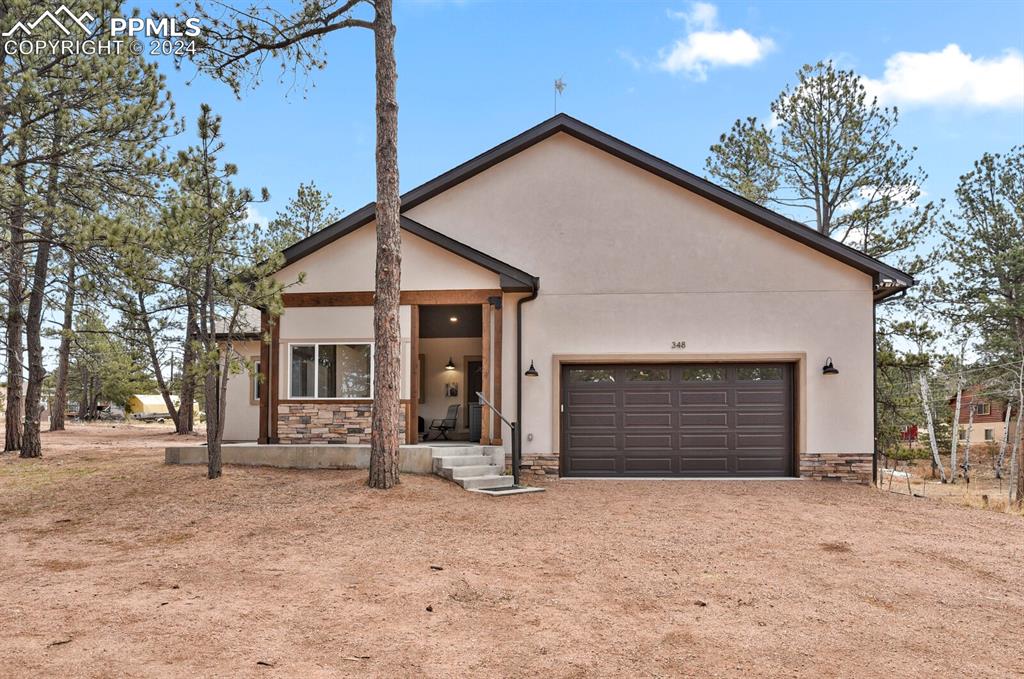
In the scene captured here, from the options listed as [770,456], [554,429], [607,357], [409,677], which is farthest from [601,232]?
[409,677]

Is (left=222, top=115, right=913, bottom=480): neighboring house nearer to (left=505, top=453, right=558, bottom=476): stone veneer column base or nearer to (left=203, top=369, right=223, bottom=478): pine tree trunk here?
(left=505, top=453, right=558, bottom=476): stone veneer column base

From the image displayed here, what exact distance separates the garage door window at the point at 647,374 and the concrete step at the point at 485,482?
10.5ft

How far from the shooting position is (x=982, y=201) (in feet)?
67.8

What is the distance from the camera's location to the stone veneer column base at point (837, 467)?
1225cm

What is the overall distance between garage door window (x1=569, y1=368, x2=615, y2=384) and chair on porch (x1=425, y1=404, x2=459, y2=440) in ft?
11.5

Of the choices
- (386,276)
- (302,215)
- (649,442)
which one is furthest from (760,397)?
(302,215)

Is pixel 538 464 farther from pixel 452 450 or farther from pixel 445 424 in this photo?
pixel 445 424

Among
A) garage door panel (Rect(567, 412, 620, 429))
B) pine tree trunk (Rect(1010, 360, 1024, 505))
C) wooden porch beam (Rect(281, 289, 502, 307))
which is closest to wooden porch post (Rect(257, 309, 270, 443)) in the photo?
wooden porch beam (Rect(281, 289, 502, 307))

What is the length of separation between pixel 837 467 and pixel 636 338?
14.2 ft

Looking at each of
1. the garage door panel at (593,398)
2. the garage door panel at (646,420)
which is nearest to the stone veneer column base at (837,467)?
the garage door panel at (646,420)

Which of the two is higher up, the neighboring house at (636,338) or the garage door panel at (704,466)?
the neighboring house at (636,338)

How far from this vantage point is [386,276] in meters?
9.98

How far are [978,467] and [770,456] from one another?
19.6 meters

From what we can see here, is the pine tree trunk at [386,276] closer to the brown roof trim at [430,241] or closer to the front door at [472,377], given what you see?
the brown roof trim at [430,241]
